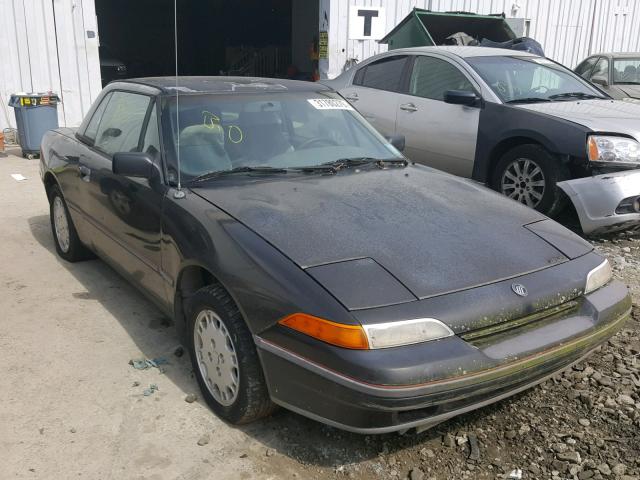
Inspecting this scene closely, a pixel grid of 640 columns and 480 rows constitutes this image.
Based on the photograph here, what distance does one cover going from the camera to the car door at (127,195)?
3.33m

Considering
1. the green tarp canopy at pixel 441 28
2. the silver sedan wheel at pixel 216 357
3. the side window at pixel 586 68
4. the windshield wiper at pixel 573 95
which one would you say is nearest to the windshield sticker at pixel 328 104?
the silver sedan wheel at pixel 216 357

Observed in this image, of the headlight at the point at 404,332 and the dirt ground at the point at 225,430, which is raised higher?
the headlight at the point at 404,332

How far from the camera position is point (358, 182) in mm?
3381

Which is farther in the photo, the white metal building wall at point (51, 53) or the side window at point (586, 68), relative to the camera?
the side window at point (586, 68)

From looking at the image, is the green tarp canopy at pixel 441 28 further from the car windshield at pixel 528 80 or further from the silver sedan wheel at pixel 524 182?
the silver sedan wheel at pixel 524 182

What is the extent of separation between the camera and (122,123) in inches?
159

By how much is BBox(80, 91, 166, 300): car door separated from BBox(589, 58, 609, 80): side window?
29.0ft

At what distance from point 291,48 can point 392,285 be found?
63.9 feet

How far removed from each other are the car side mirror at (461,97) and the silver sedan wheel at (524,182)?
75 centimetres

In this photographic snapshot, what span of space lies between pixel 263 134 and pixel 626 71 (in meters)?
8.92

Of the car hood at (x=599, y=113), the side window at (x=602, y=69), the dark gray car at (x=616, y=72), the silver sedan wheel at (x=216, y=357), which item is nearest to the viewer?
the silver sedan wheel at (x=216, y=357)

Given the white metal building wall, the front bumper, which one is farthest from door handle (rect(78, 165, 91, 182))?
the white metal building wall

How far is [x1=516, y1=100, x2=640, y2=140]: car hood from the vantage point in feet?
16.3

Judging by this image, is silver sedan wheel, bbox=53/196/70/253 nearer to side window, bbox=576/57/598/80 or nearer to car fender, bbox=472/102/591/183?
car fender, bbox=472/102/591/183
